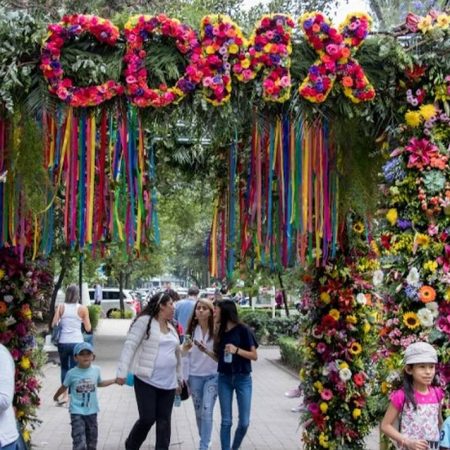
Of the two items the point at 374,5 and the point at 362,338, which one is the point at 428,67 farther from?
the point at 362,338

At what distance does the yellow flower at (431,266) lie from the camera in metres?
5.81

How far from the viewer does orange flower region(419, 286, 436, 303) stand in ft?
18.9

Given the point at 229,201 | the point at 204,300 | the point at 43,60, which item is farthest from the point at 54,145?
the point at 204,300

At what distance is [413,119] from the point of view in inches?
236

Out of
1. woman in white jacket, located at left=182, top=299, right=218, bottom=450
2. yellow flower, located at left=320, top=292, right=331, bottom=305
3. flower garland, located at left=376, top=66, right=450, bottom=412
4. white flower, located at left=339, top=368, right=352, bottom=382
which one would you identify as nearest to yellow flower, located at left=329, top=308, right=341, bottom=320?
yellow flower, located at left=320, top=292, right=331, bottom=305

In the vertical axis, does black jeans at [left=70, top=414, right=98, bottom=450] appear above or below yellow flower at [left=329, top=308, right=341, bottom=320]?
below

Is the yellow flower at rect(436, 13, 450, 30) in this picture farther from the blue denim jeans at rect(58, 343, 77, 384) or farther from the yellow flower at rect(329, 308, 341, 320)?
the blue denim jeans at rect(58, 343, 77, 384)

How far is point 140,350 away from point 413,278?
2.90m

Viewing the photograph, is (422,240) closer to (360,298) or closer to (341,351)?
(360,298)

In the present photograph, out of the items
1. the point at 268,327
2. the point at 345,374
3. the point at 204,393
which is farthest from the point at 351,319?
Result: the point at 268,327

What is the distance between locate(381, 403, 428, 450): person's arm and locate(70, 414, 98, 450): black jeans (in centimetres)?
354

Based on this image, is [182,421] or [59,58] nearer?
[59,58]

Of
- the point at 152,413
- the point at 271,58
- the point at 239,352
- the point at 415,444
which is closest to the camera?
the point at 415,444

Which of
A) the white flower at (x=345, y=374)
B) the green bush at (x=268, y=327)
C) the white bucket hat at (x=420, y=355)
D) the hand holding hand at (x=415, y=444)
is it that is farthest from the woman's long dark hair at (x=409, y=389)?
the green bush at (x=268, y=327)
